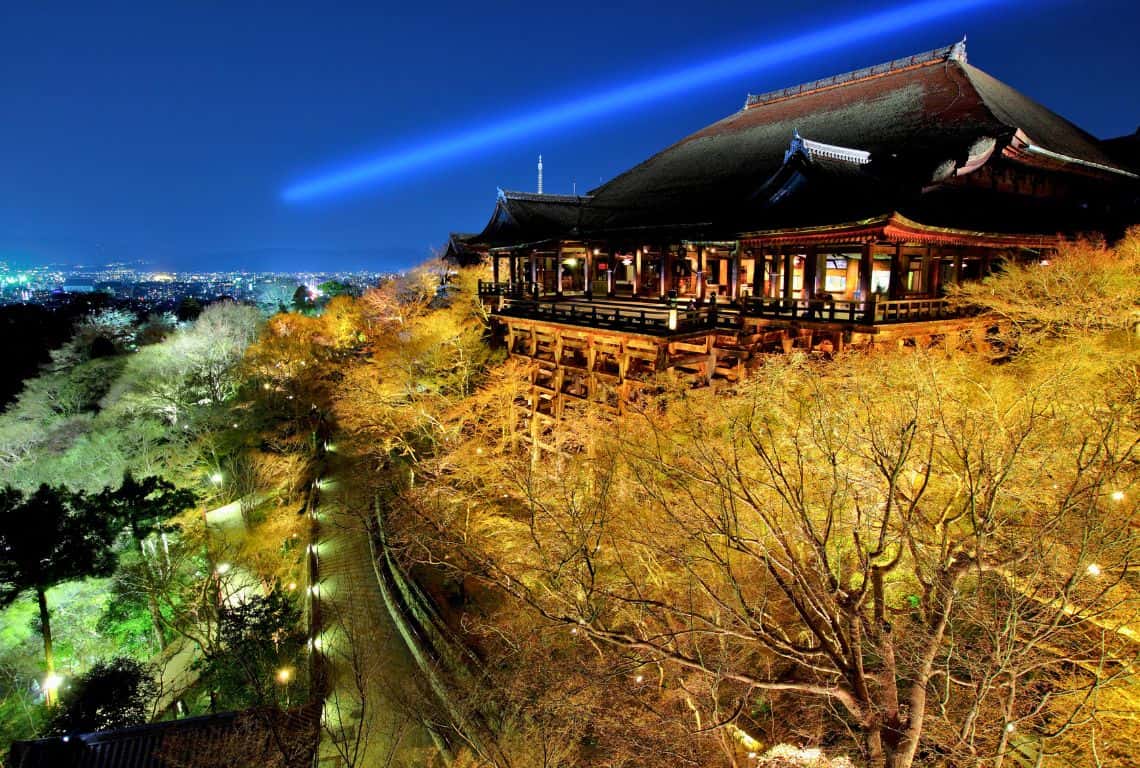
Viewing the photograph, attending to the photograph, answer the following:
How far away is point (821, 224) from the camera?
1580 cm

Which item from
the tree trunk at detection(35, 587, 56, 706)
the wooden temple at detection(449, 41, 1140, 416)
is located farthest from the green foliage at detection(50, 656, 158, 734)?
the wooden temple at detection(449, 41, 1140, 416)

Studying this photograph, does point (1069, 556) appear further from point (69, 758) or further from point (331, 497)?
point (331, 497)

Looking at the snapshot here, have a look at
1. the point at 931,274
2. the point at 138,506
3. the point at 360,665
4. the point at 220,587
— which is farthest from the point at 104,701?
the point at 931,274

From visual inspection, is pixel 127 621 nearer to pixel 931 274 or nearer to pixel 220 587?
pixel 220 587

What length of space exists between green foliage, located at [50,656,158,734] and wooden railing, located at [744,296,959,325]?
1986 cm

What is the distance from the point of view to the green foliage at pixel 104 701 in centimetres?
1405

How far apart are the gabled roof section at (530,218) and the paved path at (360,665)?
13.5 m

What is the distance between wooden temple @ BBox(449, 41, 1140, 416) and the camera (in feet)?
54.7

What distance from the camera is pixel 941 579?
7430 millimetres

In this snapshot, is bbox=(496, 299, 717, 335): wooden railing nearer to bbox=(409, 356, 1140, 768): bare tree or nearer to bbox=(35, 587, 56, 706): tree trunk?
bbox=(409, 356, 1140, 768): bare tree

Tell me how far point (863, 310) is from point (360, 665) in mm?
15956

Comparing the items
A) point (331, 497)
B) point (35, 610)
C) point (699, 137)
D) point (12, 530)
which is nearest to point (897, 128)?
point (699, 137)

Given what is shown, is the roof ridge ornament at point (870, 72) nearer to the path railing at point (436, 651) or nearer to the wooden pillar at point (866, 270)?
the wooden pillar at point (866, 270)

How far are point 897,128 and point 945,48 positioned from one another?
22.5 ft
